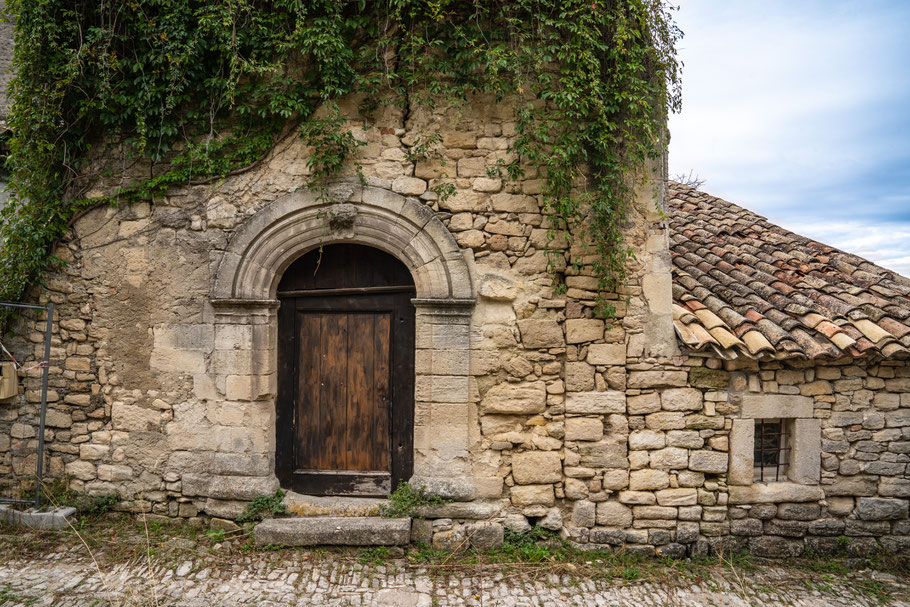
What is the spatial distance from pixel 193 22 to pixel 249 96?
81cm

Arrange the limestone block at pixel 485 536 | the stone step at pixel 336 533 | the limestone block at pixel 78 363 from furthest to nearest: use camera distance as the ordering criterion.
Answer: the limestone block at pixel 78 363 → the limestone block at pixel 485 536 → the stone step at pixel 336 533

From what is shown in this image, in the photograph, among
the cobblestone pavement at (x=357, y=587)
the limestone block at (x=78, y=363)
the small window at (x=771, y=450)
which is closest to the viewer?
the cobblestone pavement at (x=357, y=587)

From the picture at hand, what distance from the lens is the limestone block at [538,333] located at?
4.47m

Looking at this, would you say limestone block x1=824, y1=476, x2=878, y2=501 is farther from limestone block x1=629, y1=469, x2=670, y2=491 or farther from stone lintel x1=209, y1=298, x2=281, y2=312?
stone lintel x1=209, y1=298, x2=281, y2=312

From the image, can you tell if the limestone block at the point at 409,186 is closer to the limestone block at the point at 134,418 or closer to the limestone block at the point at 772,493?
the limestone block at the point at 134,418

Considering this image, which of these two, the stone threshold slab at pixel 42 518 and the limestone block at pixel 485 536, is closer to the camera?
the limestone block at pixel 485 536

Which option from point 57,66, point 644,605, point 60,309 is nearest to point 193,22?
point 57,66

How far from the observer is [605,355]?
4465 millimetres

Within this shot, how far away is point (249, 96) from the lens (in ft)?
14.9

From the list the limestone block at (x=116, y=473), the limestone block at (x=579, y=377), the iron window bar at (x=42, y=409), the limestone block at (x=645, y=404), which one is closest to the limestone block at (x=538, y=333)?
the limestone block at (x=579, y=377)

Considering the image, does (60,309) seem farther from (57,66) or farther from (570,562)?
(570,562)

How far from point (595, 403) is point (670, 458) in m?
0.83

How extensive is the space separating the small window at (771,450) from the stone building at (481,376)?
0.06ft

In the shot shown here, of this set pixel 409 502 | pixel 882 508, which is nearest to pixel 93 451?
pixel 409 502
